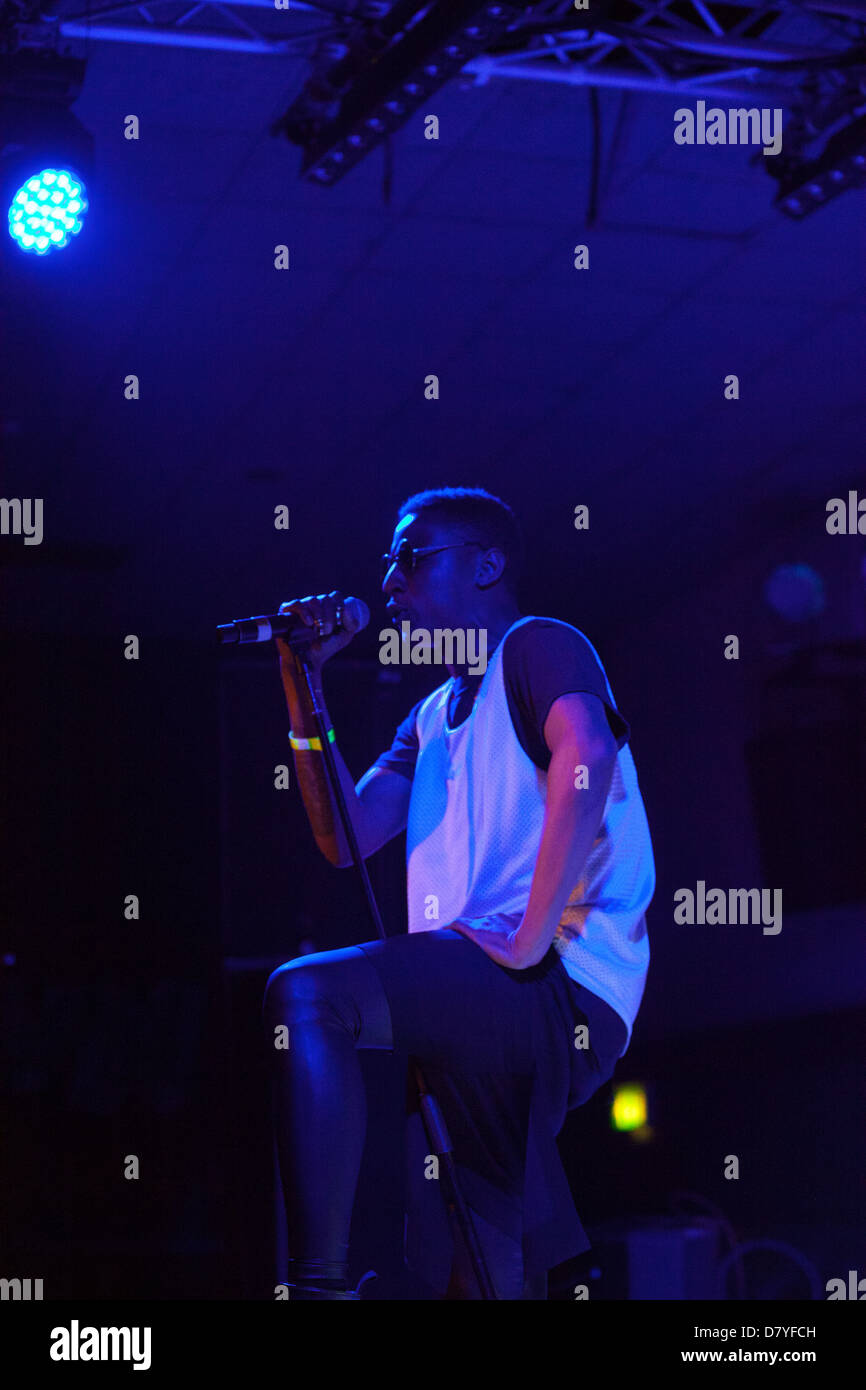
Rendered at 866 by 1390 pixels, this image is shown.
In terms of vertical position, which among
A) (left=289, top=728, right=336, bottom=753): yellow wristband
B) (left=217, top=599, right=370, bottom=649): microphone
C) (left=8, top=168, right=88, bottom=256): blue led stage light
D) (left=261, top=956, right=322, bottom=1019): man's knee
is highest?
(left=8, top=168, right=88, bottom=256): blue led stage light

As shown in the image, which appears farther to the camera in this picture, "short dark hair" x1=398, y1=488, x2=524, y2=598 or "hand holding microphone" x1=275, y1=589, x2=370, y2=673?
"short dark hair" x1=398, y1=488, x2=524, y2=598

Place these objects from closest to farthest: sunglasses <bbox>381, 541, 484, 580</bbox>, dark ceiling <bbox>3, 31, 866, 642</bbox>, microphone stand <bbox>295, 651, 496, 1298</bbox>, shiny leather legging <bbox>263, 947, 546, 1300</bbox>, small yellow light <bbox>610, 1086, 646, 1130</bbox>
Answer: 1. shiny leather legging <bbox>263, 947, 546, 1300</bbox>
2. microphone stand <bbox>295, 651, 496, 1298</bbox>
3. sunglasses <bbox>381, 541, 484, 580</bbox>
4. dark ceiling <bbox>3, 31, 866, 642</bbox>
5. small yellow light <bbox>610, 1086, 646, 1130</bbox>

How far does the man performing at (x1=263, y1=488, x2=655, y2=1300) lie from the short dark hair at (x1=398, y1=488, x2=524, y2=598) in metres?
0.02

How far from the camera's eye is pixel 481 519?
2.68 m

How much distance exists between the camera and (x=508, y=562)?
2.69m

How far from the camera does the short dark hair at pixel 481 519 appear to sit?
2.68 metres

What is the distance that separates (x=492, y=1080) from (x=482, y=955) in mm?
196

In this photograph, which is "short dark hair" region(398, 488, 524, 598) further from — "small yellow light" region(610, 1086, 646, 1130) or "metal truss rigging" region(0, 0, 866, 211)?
"small yellow light" region(610, 1086, 646, 1130)

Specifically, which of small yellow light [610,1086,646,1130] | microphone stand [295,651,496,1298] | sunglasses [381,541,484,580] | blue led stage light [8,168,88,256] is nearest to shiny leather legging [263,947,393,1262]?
microphone stand [295,651,496,1298]

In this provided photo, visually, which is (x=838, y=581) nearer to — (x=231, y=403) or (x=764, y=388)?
(x=764, y=388)

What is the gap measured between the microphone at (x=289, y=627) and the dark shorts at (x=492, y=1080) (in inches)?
19.8

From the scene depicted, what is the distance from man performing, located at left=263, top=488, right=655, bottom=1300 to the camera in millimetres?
2156

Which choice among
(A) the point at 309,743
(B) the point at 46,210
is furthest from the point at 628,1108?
(B) the point at 46,210

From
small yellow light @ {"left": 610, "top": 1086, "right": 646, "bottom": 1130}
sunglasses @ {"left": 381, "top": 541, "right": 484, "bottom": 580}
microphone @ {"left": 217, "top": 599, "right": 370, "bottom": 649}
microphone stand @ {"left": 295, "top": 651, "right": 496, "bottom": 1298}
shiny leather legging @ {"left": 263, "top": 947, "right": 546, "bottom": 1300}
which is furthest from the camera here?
small yellow light @ {"left": 610, "top": 1086, "right": 646, "bottom": 1130}
